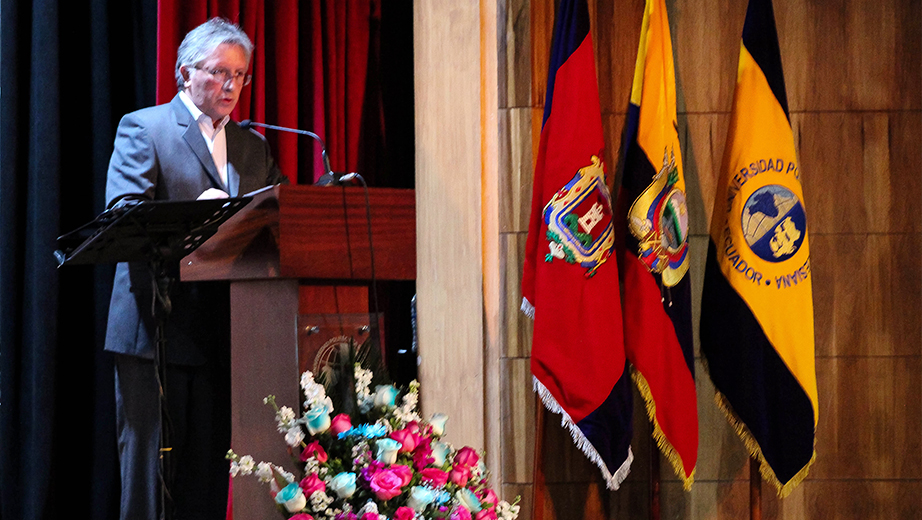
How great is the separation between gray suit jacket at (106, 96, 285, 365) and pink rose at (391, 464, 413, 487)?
3.94 feet

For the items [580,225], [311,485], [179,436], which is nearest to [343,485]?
[311,485]

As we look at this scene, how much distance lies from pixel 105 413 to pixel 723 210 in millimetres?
2228

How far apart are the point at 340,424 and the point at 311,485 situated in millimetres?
144

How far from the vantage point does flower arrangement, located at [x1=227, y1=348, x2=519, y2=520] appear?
66.0 inches

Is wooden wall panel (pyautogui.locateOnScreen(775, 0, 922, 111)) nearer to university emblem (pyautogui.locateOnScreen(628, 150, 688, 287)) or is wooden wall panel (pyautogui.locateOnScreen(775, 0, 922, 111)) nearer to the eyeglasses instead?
university emblem (pyautogui.locateOnScreen(628, 150, 688, 287))

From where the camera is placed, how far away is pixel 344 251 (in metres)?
1.91

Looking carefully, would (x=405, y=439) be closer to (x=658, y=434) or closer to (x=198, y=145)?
(x=658, y=434)

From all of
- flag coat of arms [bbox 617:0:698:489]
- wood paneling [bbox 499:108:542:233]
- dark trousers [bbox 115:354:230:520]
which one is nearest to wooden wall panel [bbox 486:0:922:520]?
wood paneling [bbox 499:108:542:233]

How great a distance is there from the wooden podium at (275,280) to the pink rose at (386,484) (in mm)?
237

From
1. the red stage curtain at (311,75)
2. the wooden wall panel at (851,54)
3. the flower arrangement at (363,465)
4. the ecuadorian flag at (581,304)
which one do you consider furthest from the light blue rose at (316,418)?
the red stage curtain at (311,75)

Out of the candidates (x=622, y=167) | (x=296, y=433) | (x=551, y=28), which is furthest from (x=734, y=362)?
(x=296, y=433)

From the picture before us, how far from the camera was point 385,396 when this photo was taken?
183 centimetres

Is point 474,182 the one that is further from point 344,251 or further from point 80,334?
point 80,334

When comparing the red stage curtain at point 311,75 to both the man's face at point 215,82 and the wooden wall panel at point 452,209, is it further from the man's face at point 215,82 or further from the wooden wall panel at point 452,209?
the wooden wall panel at point 452,209
